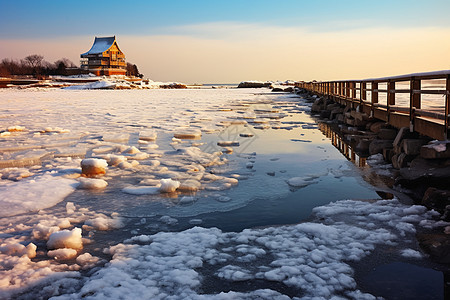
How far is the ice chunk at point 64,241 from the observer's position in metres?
3.29

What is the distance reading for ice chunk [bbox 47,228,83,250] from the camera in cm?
329

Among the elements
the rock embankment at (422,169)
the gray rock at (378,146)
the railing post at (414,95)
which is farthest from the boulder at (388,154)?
the railing post at (414,95)

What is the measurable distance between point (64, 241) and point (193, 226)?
1.20 metres

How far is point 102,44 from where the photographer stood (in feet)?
260

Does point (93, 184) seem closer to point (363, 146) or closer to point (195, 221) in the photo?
point (195, 221)

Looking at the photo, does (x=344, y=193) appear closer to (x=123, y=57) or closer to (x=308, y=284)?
(x=308, y=284)

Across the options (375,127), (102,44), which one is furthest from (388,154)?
(102,44)

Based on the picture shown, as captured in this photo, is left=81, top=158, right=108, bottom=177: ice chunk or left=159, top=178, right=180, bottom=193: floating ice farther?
left=81, top=158, right=108, bottom=177: ice chunk

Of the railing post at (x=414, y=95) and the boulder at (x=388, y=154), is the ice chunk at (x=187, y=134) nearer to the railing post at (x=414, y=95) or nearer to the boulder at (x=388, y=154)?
the boulder at (x=388, y=154)

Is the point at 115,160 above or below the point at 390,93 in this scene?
below

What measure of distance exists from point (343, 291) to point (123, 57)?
86.4m

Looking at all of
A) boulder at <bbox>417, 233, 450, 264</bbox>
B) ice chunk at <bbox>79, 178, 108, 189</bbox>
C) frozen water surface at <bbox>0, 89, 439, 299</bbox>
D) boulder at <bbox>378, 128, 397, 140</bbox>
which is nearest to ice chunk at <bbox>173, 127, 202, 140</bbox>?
frozen water surface at <bbox>0, 89, 439, 299</bbox>

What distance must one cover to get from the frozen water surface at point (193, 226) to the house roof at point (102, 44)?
7656 centimetres

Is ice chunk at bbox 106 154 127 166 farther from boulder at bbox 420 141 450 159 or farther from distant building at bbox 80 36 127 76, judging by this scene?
distant building at bbox 80 36 127 76
